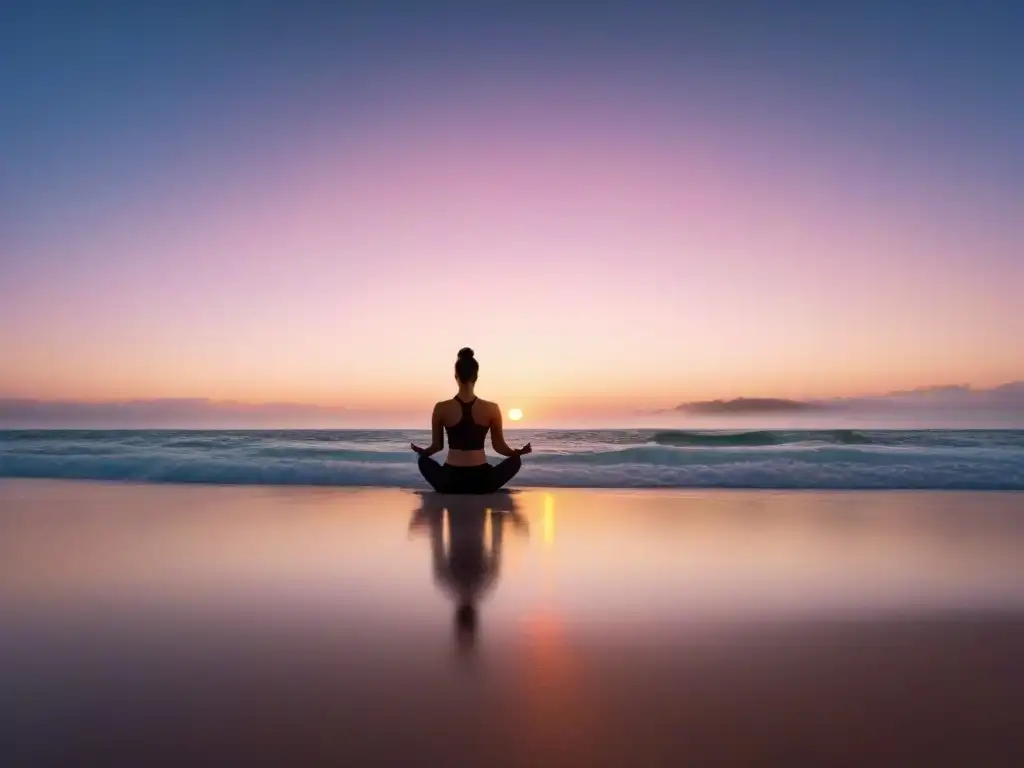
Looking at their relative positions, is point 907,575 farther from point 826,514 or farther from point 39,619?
point 39,619

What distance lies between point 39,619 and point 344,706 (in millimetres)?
2048

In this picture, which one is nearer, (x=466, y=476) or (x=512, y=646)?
(x=512, y=646)

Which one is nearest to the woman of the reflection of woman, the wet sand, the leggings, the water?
the leggings

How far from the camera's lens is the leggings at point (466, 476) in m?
8.95

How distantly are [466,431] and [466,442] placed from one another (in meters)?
0.16

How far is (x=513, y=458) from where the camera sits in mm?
9094

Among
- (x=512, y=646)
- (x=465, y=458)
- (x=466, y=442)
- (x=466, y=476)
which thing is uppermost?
(x=466, y=442)

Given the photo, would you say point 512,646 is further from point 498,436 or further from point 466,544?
point 498,436

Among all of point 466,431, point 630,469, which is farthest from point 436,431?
point 630,469

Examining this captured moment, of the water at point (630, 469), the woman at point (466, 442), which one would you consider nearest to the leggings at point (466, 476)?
the woman at point (466, 442)

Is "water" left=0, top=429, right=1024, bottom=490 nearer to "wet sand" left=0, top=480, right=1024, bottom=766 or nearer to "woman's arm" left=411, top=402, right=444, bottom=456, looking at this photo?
"woman's arm" left=411, top=402, right=444, bottom=456

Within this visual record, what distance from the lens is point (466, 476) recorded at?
8.95 metres

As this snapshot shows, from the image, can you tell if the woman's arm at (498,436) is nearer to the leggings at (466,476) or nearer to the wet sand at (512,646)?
the leggings at (466,476)

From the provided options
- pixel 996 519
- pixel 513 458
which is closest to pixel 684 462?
pixel 513 458
